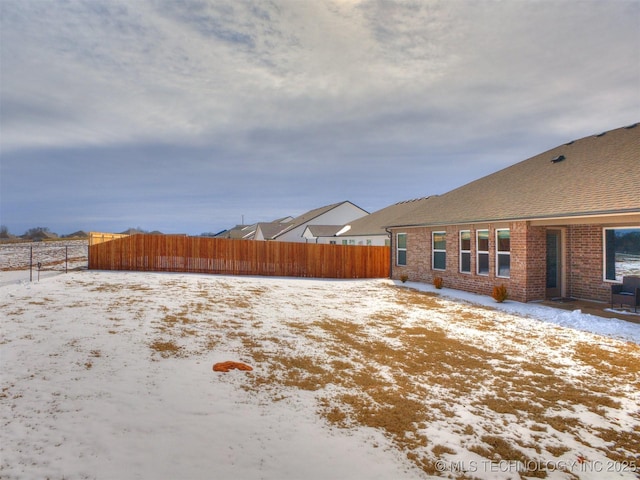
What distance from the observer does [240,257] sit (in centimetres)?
1956

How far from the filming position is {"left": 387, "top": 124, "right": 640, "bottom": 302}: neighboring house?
32.1ft

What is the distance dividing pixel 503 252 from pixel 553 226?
1.72 meters

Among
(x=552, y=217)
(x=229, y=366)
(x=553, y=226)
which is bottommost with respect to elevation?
(x=229, y=366)

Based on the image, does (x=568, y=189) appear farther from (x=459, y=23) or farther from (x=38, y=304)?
(x=38, y=304)

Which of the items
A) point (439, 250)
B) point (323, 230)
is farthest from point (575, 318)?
point (323, 230)

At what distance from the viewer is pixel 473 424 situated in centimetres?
395

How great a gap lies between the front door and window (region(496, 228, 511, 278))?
123 centimetres

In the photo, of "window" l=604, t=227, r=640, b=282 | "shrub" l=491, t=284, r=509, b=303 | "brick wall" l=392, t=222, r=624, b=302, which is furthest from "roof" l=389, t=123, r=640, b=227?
"shrub" l=491, t=284, r=509, b=303

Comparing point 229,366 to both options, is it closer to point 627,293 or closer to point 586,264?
point 627,293

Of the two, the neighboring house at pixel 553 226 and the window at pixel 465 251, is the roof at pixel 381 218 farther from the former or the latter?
the window at pixel 465 251

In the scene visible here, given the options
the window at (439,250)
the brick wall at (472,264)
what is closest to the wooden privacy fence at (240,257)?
the brick wall at (472,264)

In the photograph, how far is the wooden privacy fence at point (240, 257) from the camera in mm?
18547

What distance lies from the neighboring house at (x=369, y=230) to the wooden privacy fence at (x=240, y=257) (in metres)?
2.62

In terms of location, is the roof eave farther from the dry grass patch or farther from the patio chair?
the dry grass patch
